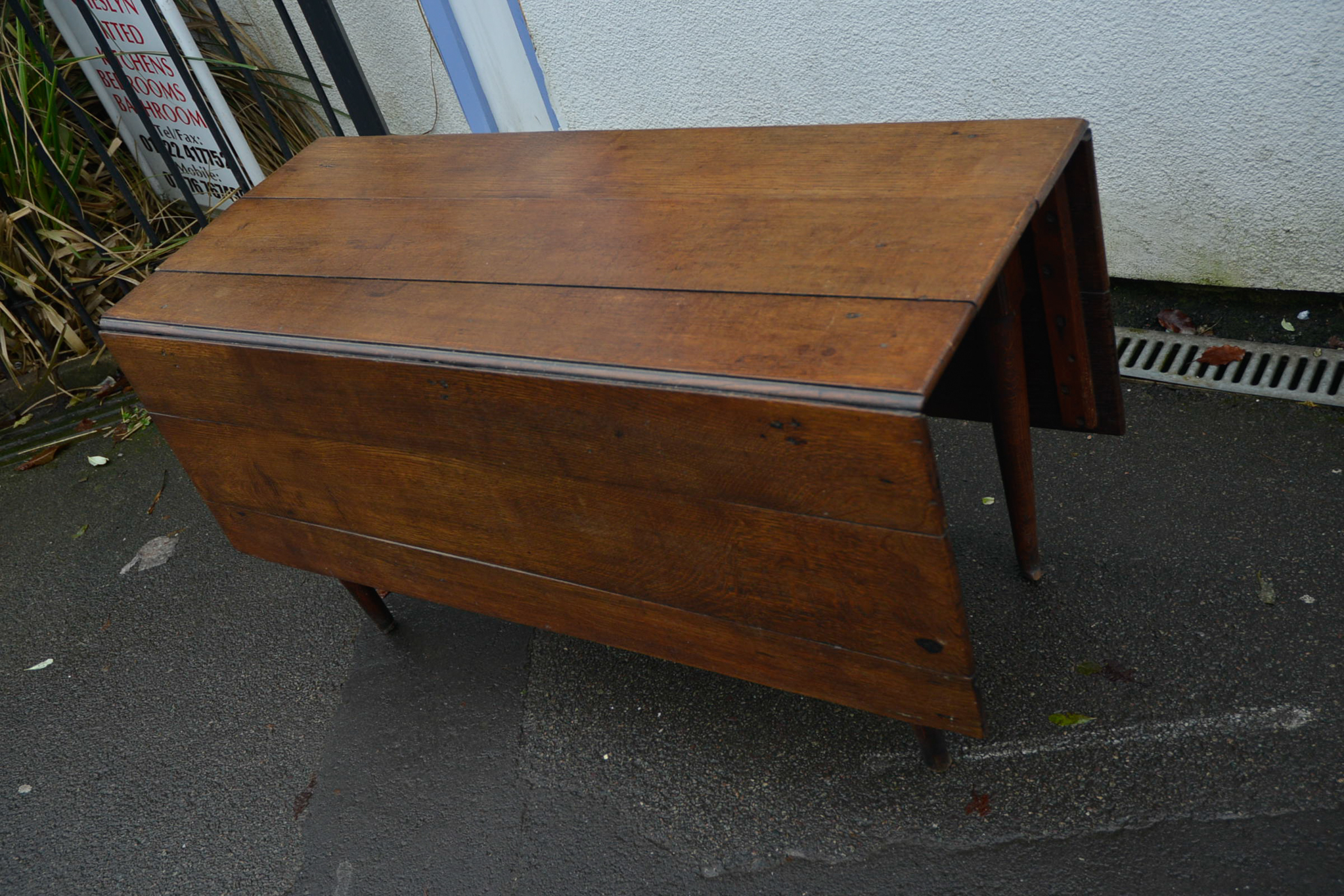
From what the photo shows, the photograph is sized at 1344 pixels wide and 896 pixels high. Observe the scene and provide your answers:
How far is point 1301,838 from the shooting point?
1.53 metres

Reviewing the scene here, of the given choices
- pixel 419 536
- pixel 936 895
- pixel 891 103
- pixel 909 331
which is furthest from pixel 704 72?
pixel 936 895

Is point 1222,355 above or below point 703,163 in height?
below

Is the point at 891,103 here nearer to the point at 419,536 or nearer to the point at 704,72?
the point at 704,72

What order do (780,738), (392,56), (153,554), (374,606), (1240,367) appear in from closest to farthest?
(780,738) < (374,606) < (1240,367) < (153,554) < (392,56)

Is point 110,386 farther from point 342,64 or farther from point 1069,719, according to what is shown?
point 1069,719

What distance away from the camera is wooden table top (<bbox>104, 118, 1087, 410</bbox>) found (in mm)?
1270

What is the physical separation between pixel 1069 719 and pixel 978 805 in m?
0.25

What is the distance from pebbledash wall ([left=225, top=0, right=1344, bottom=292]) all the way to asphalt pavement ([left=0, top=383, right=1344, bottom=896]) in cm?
44

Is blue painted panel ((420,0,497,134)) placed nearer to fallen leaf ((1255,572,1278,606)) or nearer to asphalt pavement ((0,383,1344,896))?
asphalt pavement ((0,383,1344,896))

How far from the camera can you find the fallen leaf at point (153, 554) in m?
2.96

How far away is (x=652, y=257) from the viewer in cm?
155

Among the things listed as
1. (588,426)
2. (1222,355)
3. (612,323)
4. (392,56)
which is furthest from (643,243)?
(392,56)

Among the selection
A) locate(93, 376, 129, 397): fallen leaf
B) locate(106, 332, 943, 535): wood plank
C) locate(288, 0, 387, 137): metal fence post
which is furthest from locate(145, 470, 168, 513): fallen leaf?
locate(106, 332, 943, 535): wood plank

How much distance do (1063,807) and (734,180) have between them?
1185 millimetres
